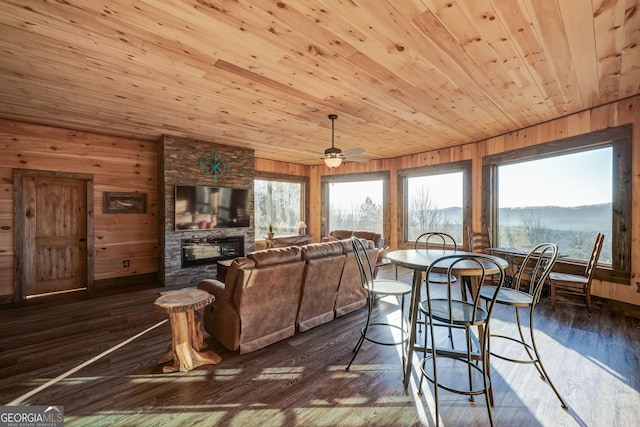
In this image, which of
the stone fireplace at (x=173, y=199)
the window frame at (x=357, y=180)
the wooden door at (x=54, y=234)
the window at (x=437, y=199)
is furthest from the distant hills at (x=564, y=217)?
the wooden door at (x=54, y=234)

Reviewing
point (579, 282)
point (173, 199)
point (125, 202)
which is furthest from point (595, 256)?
point (125, 202)

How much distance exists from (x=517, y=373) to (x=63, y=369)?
402cm

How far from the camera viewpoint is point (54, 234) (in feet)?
15.3

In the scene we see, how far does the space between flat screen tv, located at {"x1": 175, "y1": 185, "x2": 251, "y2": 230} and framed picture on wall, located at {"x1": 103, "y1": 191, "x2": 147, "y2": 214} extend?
2.85 feet

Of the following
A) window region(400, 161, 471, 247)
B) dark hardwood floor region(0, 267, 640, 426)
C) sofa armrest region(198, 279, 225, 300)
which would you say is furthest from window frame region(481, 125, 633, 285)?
sofa armrest region(198, 279, 225, 300)

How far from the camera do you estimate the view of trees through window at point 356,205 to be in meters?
7.54

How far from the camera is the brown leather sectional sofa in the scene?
8.46ft

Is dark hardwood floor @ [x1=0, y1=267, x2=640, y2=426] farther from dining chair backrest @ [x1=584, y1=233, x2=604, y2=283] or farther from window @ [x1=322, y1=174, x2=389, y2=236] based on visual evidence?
window @ [x1=322, y1=174, x2=389, y2=236]

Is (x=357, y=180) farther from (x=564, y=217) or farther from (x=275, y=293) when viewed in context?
(x=275, y=293)

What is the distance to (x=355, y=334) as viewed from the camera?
10.1 feet

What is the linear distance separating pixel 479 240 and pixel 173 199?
5.93 meters

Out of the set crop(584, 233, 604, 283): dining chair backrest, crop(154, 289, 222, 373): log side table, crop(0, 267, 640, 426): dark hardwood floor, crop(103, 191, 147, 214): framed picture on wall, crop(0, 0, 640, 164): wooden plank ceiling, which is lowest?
crop(0, 267, 640, 426): dark hardwood floor

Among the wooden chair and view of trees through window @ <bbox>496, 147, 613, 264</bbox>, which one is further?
view of trees through window @ <bbox>496, 147, 613, 264</bbox>
